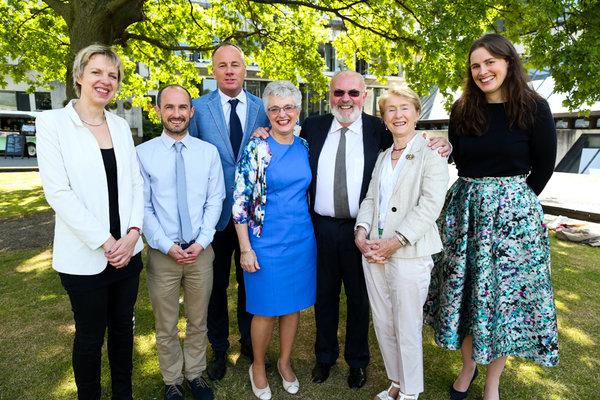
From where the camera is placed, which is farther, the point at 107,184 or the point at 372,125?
the point at 372,125

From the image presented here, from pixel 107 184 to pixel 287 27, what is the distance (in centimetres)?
873

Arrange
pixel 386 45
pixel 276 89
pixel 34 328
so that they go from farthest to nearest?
pixel 386 45, pixel 34 328, pixel 276 89

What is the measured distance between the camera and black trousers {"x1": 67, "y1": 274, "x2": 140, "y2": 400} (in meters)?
2.39

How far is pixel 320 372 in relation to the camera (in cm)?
324

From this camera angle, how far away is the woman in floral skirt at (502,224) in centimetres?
262

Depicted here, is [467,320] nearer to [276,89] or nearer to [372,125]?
[372,125]

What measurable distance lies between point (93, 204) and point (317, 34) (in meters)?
9.28

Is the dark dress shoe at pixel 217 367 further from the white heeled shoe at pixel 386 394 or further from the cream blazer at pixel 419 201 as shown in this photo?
the cream blazer at pixel 419 201

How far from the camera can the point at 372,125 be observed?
10.3 feet

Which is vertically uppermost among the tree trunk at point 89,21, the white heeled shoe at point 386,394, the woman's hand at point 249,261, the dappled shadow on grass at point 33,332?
the tree trunk at point 89,21

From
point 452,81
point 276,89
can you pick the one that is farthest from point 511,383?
point 452,81

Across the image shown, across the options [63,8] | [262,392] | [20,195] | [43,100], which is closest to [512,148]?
[262,392]

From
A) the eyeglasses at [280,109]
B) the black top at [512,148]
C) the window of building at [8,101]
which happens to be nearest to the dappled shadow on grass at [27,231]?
the eyeglasses at [280,109]

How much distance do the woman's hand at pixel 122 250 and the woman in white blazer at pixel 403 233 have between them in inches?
61.0
